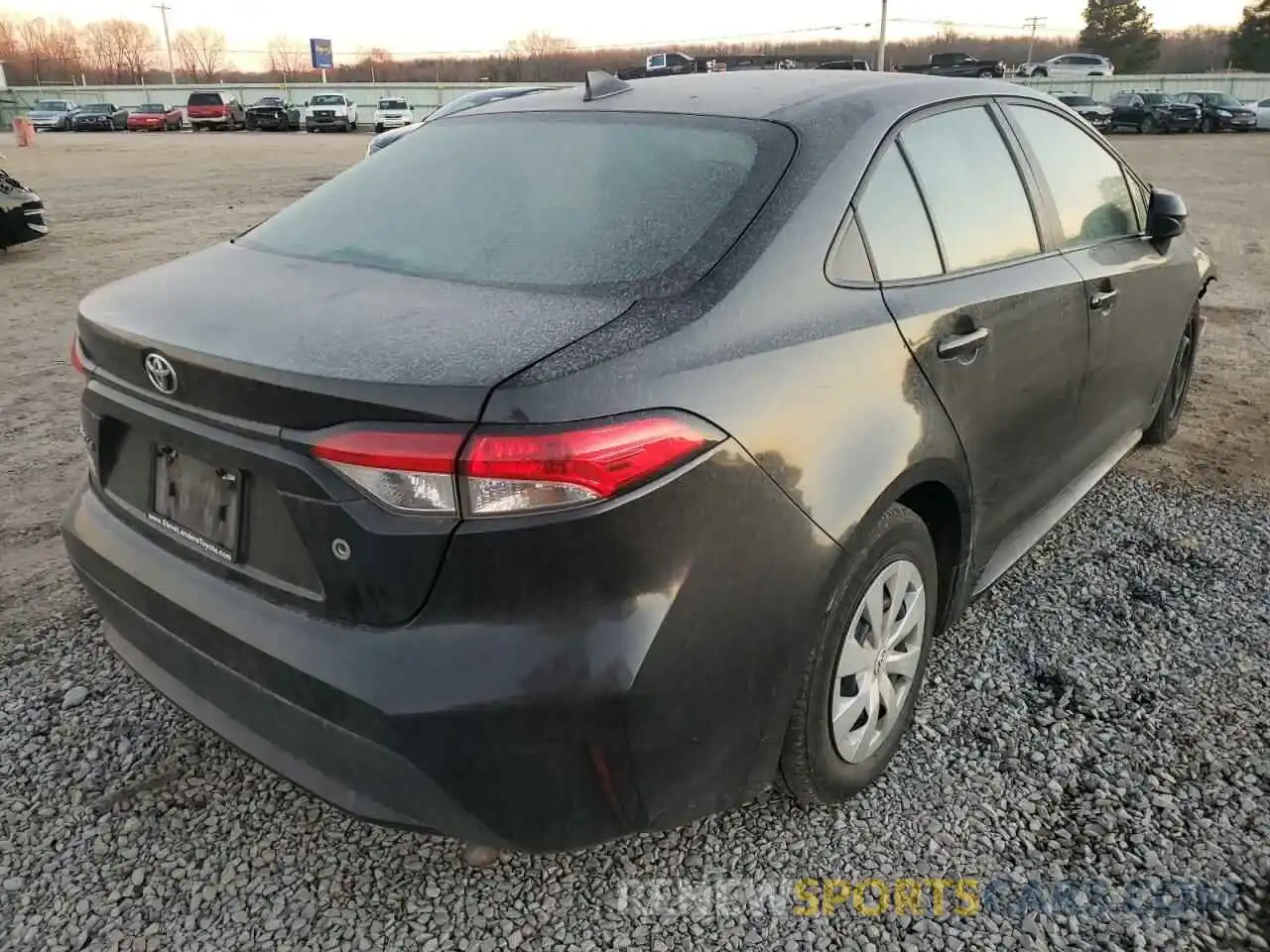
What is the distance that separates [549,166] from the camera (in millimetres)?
2537

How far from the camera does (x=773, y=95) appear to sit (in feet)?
8.63

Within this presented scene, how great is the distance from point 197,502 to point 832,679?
1383 millimetres

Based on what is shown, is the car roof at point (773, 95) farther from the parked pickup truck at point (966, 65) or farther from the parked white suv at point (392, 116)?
the parked white suv at point (392, 116)

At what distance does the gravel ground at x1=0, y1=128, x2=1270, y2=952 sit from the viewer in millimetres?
2119

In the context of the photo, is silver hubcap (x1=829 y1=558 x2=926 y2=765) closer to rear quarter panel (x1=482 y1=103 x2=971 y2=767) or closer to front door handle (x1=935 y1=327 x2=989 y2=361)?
rear quarter panel (x1=482 y1=103 x2=971 y2=767)

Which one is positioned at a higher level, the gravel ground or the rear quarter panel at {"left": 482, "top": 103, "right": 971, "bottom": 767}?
the rear quarter panel at {"left": 482, "top": 103, "right": 971, "bottom": 767}

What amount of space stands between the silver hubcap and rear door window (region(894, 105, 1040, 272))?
83 centimetres

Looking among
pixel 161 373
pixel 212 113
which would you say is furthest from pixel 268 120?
pixel 161 373

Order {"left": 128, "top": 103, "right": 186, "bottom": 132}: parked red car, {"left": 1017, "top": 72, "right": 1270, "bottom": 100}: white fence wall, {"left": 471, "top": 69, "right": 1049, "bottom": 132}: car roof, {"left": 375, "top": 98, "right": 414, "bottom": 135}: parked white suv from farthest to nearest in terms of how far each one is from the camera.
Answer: {"left": 1017, "top": 72, "right": 1270, "bottom": 100}: white fence wall → {"left": 128, "top": 103, "right": 186, "bottom": 132}: parked red car → {"left": 375, "top": 98, "right": 414, "bottom": 135}: parked white suv → {"left": 471, "top": 69, "right": 1049, "bottom": 132}: car roof

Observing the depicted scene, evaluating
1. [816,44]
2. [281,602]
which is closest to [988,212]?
[281,602]

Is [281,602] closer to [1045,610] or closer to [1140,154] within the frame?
[1045,610]

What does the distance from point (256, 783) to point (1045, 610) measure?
8.19 feet

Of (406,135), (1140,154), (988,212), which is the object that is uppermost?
(406,135)

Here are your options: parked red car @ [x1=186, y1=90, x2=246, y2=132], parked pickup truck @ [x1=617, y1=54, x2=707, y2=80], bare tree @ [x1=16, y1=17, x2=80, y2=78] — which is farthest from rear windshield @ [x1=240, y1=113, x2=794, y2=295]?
bare tree @ [x1=16, y1=17, x2=80, y2=78]
